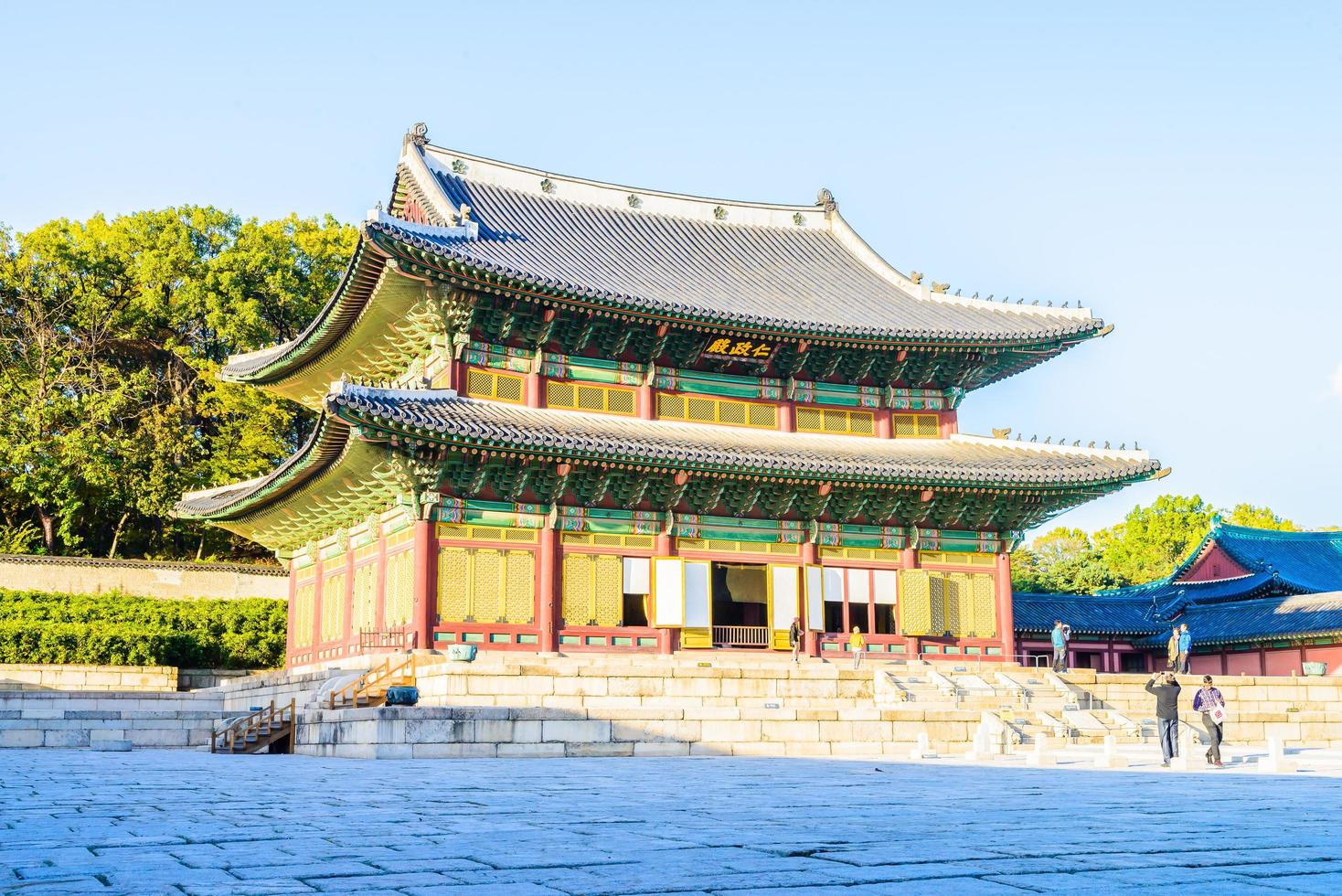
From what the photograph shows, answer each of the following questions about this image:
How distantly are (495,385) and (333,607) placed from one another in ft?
26.8

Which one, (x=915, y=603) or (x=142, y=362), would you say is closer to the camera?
(x=915, y=603)

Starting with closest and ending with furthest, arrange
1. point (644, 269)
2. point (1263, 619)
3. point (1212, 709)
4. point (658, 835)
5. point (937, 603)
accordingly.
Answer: point (658, 835)
point (1212, 709)
point (937, 603)
point (644, 269)
point (1263, 619)

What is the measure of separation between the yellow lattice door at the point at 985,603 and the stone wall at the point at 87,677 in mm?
21857

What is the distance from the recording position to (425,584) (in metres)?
27.7

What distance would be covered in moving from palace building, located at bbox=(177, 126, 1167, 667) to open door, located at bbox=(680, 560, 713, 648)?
75 millimetres

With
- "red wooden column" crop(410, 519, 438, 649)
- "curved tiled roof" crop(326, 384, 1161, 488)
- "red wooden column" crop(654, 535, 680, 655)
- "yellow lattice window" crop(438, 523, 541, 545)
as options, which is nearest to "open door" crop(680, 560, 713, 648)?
"red wooden column" crop(654, 535, 680, 655)

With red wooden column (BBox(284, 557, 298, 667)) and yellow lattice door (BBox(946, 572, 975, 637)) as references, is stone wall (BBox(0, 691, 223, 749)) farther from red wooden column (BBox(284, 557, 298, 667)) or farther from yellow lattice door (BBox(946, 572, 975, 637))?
yellow lattice door (BBox(946, 572, 975, 637))

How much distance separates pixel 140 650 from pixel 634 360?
53.9 ft

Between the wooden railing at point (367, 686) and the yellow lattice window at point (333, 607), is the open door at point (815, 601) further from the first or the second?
the yellow lattice window at point (333, 607)

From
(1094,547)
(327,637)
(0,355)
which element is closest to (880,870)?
(327,637)

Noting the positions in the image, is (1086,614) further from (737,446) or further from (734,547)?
(737,446)

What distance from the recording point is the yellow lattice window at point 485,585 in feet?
92.6

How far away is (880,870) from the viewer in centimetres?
664

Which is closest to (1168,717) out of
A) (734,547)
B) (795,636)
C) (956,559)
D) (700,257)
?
(795,636)
